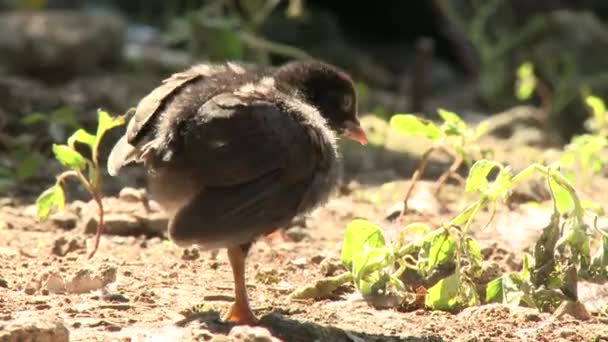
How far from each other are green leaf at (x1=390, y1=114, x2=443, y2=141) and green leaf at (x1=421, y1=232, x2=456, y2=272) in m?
0.58

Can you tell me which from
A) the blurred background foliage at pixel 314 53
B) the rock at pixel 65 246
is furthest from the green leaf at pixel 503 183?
the blurred background foliage at pixel 314 53

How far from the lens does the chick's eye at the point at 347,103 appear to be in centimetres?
530

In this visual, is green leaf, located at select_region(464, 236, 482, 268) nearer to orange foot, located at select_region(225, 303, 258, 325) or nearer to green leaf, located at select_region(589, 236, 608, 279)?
green leaf, located at select_region(589, 236, 608, 279)

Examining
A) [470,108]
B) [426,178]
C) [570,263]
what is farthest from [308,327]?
[470,108]

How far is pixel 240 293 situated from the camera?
4461mm

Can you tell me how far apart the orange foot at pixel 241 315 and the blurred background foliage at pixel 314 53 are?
390 centimetres

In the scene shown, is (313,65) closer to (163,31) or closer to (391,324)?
(391,324)

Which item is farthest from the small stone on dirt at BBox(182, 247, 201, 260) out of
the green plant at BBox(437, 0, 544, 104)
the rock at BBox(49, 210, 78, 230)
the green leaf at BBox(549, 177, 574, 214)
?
the green plant at BBox(437, 0, 544, 104)

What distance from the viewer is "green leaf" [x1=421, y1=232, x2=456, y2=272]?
4719 millimetres

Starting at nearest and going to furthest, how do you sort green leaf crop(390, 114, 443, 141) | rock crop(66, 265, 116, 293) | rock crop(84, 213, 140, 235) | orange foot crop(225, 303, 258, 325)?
orange foot crop(225, 303, 258, 325)
rock crop(66, 265, 116, 293)
green leaf crop(390, 114, 443, 141)
rock crop(84, 213, 140, 235)

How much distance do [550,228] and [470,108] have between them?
5.88 m

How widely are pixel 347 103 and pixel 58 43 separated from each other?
16.4 feet

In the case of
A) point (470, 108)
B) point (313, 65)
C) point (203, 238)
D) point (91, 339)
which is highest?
point (470, 108)

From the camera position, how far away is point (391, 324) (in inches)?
183
